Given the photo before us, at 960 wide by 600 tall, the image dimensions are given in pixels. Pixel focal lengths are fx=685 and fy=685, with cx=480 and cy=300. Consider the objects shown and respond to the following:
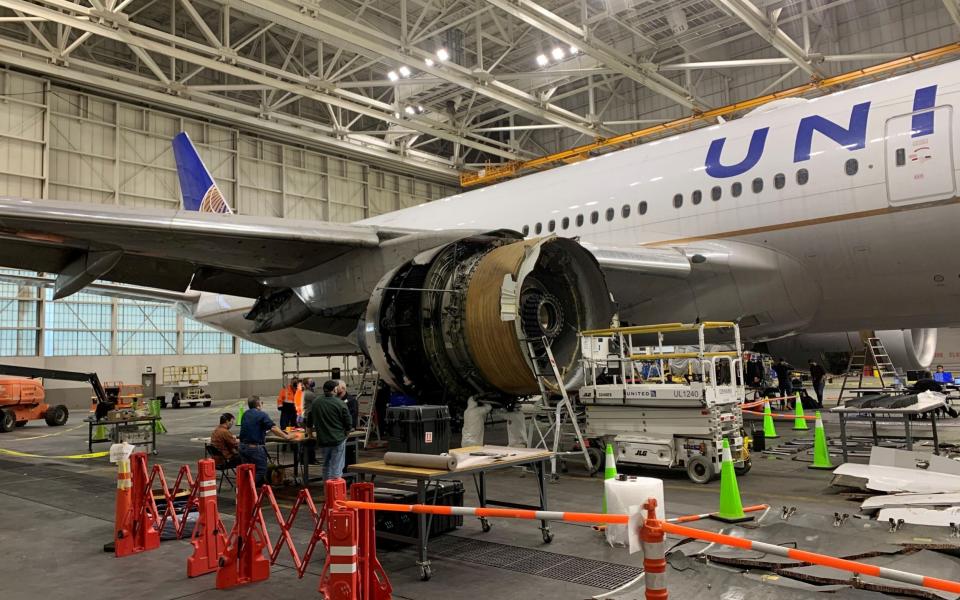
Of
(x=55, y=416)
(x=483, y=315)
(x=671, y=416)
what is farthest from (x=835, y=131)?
(x=55, y=416)

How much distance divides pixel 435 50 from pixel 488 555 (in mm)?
19843

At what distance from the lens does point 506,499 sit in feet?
23.7

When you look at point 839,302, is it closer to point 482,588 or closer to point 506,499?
→ point 506,499

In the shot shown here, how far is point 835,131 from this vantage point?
29.6ft

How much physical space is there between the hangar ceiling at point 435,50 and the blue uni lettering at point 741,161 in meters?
9.18

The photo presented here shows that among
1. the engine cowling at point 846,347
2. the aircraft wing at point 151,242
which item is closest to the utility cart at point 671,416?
the aircraft wing at point 151,242

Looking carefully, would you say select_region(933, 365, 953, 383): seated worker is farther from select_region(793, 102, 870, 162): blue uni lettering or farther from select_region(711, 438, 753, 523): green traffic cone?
select_region(711, 438, 753, 523): green traffic cone

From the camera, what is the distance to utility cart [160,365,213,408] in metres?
29.2

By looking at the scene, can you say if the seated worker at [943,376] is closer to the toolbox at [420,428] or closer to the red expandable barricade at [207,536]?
the toolbox at [420,428]

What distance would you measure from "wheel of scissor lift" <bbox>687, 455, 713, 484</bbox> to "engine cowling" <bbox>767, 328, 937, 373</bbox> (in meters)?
8.98

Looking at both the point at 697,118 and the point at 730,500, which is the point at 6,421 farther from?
the point at 697,118

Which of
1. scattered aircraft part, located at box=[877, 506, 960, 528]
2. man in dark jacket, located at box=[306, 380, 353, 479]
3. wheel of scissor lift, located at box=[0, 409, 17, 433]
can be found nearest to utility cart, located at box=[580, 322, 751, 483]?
scattered aircraft part, located at box=[877, 506, 960, 528]

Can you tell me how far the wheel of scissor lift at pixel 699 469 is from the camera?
7.41 meters

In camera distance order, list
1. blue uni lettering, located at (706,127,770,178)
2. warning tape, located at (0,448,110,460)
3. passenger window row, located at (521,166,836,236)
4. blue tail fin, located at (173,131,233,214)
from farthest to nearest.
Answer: blue tail fin, located at (173,131,233,214) → warning tape, located at (0,448,110,460) → blue uni lettering, located at (706,127,770,178) → passenger window row, located at (521,166,836,236)
